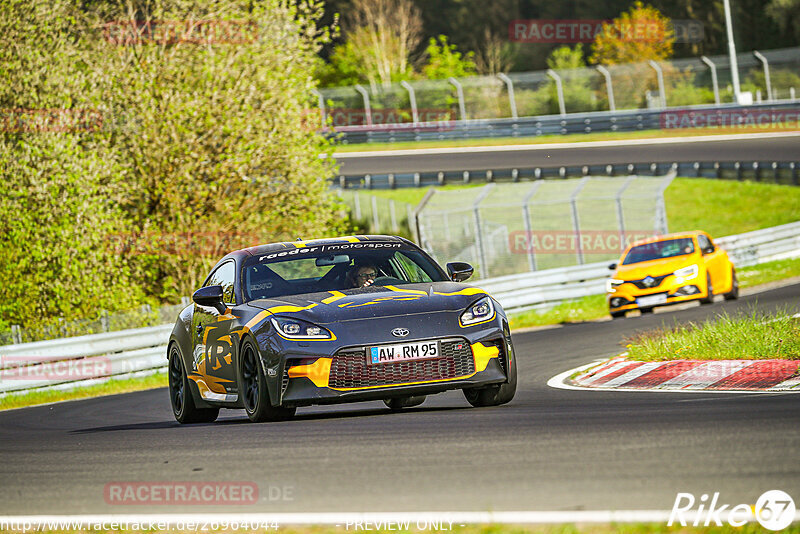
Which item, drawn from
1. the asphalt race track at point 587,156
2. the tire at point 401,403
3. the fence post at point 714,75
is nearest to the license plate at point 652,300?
the tire at point 401,403

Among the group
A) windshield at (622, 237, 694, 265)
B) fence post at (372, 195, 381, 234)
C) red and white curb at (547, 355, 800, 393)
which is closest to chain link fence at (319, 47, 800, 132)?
fence post at (372, 195, 381, 234)

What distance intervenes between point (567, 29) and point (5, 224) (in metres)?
76.8

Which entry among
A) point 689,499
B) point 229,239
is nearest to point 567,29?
point 229,239

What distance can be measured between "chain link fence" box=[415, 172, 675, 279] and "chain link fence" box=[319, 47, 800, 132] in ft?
39.1

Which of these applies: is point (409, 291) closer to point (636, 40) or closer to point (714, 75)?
point (714, 75)

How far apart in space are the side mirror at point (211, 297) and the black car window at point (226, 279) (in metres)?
0.12

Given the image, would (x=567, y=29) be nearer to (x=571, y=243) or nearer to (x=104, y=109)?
(x=571, y=243)

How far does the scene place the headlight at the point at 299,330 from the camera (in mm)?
8922

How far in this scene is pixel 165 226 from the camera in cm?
2569

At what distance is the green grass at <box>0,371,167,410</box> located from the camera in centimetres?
1730

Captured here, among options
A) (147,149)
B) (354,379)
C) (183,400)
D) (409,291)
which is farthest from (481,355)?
(147,149)

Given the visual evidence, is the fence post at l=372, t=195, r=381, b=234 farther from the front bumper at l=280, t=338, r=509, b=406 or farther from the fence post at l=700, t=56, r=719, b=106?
the front bumper at l=280, t=338, r=509, b=406

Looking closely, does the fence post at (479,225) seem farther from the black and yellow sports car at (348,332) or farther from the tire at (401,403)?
the black and yellow sports car at (348,332)

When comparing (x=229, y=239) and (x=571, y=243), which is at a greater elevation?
(x=229, y=239)
